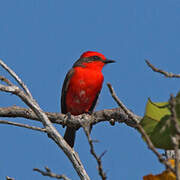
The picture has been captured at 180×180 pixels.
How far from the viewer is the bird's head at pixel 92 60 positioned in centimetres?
815

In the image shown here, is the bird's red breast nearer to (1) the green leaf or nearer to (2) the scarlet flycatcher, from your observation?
(2) the scarlet flycatcher

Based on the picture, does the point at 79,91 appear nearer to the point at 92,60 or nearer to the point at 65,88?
the point at 65,88

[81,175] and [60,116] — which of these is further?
[60,116]

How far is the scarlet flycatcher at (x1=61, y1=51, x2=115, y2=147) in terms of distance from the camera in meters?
7.44

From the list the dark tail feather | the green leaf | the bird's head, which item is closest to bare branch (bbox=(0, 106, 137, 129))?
the dark tail feather

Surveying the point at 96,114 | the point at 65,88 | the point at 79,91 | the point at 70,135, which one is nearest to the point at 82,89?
the point at 79,91

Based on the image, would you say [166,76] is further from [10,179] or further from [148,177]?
[10,179]

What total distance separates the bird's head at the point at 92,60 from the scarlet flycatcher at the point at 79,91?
0.38 feet

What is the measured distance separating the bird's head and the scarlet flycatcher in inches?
4.6

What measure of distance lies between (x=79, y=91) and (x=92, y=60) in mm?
1132

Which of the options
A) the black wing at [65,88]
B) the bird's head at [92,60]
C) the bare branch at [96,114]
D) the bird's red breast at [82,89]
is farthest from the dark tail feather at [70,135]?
the bare branch at [96,114]

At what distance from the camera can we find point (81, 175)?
5.86 ft

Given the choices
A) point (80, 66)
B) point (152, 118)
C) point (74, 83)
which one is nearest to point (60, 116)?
point (74, 83)

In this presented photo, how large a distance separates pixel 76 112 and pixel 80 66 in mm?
1072
